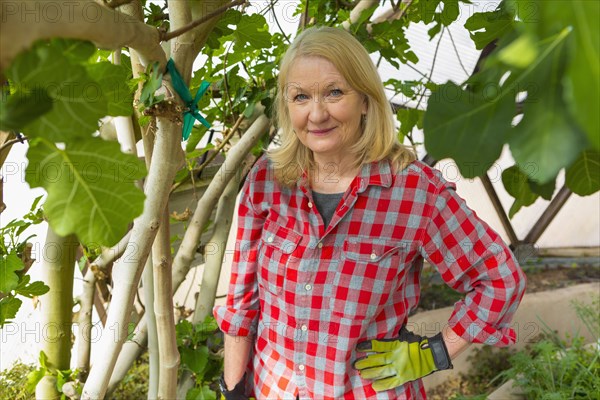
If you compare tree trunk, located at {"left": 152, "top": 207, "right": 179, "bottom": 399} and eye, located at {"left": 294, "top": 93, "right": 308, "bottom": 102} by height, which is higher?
eye, located at {"left": 294, "top": 93, "right": 308, "bottom": 102}

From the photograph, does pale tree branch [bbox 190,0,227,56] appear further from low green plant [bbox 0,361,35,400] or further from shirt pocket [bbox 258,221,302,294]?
low green plant [bbox 0,361,35,400]

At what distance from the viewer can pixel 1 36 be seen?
0.30 metres

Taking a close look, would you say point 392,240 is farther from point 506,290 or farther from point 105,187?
point 105,187

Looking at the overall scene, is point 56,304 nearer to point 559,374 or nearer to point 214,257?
point 214,257

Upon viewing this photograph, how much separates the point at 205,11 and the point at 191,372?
4.51ft

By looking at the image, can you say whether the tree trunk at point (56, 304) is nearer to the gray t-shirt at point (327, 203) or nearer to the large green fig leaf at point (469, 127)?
the gray t-shirt at point (327, 203)

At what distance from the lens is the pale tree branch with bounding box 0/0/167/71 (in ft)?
0.99

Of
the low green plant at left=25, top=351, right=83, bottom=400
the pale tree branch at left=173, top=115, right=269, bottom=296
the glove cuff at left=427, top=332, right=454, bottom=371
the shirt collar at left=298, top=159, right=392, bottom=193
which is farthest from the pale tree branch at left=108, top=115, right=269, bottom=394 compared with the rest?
the glove cuff at left=427, top=332, right=454, bottom=371

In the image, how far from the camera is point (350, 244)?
1262mm

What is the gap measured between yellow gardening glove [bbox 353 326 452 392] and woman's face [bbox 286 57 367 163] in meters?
0.50

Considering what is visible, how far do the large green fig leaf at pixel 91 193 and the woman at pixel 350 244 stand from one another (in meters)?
0.80

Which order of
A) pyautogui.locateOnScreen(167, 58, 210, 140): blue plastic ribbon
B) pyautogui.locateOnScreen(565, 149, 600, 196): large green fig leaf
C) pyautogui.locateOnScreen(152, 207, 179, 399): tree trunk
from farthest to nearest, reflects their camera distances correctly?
pyautogui.locateOnScreen(152, 207, 179, 399): tree trunk, pyautogui.locateOnScreen(167, 58, 210, 140): blue plastic ribbon, pyautogui.locateOnScreen(565, 149, 600, 196): large green fig leaf

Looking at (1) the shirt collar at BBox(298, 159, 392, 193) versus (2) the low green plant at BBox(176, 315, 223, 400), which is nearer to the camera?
(1) the shirt collar at BBox(298, 159, 392, 193)

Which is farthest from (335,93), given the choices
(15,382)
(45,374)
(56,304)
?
(15,382)
